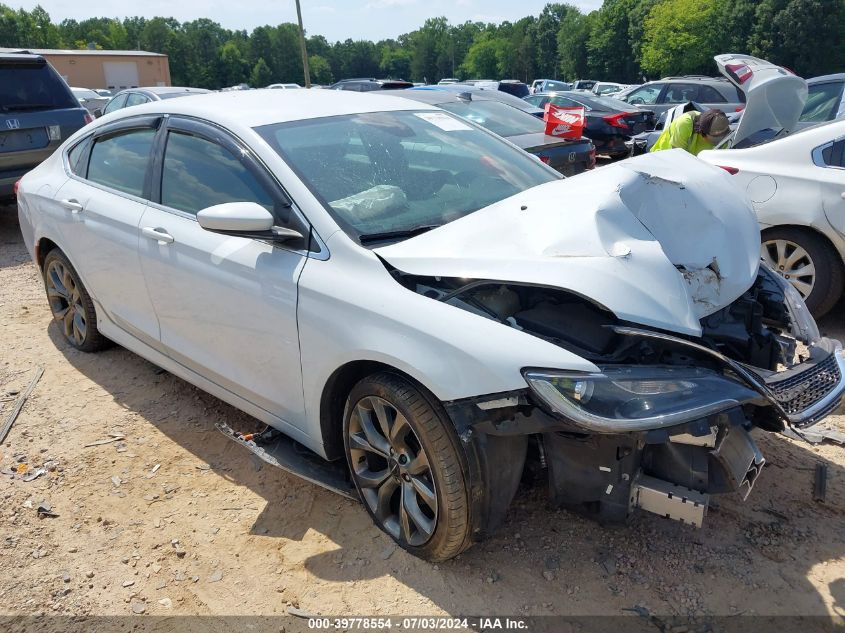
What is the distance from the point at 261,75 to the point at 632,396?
93134 millimetres

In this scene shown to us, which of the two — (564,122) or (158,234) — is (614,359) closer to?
(158,234)

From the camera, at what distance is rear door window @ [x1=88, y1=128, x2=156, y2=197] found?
3.61m

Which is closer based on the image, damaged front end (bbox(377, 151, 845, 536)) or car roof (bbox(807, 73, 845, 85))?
damaged front end (bbox(377, 151, 845, 536))

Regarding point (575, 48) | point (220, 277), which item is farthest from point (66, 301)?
point (575, 48)

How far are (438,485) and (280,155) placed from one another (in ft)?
5.07

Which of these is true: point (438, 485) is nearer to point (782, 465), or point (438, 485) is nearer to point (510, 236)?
point (510, 236)

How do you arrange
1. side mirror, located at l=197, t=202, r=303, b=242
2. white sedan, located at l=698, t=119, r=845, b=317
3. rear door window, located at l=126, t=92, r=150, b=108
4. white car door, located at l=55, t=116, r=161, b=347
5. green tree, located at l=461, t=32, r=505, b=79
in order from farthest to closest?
green tree, located at l=461, t=32, r=505, b=79 < rear door window, located at l=126, t=92, r=150, b=108 < white sedan, located at l=698, t=119, r=845, b=317 < white car door, located at l=55, t=116, r=161, b=347 < side mirror, located at l=197, t=202, r=303, b=242

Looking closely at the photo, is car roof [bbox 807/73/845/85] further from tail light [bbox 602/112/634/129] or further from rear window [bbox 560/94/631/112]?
rear window [bbox 560/94/631/112]

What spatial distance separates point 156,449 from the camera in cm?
351

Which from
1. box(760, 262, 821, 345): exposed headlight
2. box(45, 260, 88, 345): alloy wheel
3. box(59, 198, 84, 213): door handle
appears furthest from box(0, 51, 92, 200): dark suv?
box(760, 262, 821, 345): exposed headlight

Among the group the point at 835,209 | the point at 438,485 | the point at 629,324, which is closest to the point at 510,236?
the point at 629,324

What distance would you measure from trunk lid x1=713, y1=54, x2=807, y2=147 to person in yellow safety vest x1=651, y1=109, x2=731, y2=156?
0.46 metres

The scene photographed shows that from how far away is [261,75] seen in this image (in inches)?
3415

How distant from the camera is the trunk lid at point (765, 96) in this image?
16.6 ft
